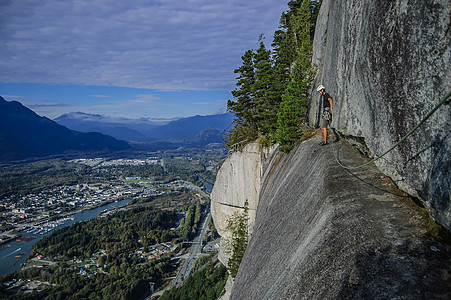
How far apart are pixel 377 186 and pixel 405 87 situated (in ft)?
8.95

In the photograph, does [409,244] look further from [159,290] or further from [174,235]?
[174,235]

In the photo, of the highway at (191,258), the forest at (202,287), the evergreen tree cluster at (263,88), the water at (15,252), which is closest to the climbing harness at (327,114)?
the evergreen tree cluster at (263,88)

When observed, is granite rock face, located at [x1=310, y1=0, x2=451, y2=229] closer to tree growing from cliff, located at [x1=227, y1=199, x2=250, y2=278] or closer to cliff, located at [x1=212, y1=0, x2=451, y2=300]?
cliff, located at [x1=212, y1=0, x2=451, y2=300]

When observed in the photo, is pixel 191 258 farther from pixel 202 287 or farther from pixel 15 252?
pixel 15 252

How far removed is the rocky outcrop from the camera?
22422 mm

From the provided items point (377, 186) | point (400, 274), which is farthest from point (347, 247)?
point (377, 186)

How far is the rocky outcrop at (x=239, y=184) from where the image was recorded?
73.6ft

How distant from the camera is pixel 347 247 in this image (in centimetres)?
511

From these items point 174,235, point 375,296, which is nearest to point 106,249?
point 174,235

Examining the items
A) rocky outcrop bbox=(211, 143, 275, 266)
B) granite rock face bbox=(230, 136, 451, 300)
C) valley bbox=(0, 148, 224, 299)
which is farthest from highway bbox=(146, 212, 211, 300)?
granite rock face bbox=(230, 136, 451, 300)

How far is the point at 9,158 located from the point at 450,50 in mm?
254667

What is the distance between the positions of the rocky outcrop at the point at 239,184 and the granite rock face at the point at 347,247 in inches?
514

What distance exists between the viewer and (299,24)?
26.6 metres

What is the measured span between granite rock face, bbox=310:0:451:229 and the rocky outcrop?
1375cm
